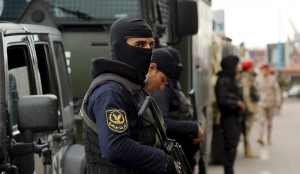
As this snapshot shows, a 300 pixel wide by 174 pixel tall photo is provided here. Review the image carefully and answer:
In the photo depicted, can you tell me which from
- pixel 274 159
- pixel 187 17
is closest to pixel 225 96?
pixel 187 17

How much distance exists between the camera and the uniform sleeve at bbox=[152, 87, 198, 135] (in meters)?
6.33

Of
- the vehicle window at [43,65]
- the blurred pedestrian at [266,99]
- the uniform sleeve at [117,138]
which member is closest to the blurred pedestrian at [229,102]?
the vehicle window at [43,65]

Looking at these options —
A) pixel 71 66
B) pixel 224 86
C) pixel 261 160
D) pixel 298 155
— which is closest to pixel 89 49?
pixel 71 66

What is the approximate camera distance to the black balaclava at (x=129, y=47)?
3.90 metres

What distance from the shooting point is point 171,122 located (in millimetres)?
6352

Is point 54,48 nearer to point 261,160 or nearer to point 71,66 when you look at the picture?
point 71,66

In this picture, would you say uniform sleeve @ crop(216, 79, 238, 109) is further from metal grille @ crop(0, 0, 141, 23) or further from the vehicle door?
the vehicle door

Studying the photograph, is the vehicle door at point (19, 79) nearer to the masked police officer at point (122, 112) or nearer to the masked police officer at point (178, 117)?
the masked police officer at point (122, 112)

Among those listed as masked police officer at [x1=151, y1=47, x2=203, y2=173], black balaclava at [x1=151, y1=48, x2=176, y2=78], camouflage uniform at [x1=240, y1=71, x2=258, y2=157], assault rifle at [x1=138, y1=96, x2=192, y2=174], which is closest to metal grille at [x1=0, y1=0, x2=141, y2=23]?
masked police officer at [x1=151, y1=47, x2=203, y2=173]

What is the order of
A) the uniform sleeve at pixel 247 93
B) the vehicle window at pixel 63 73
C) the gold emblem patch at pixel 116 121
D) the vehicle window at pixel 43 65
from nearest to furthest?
the gold emblem patch at pixel 116 121
the vehicle window at pixel 43 65
the vehicle window at pixel 63 73
the uniform sleeve at pixel 247 93

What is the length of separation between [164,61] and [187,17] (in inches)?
110

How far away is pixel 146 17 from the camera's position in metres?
7.78

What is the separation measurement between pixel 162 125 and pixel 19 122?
69 centimetres

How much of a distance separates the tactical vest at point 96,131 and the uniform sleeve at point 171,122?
7.73 feet
